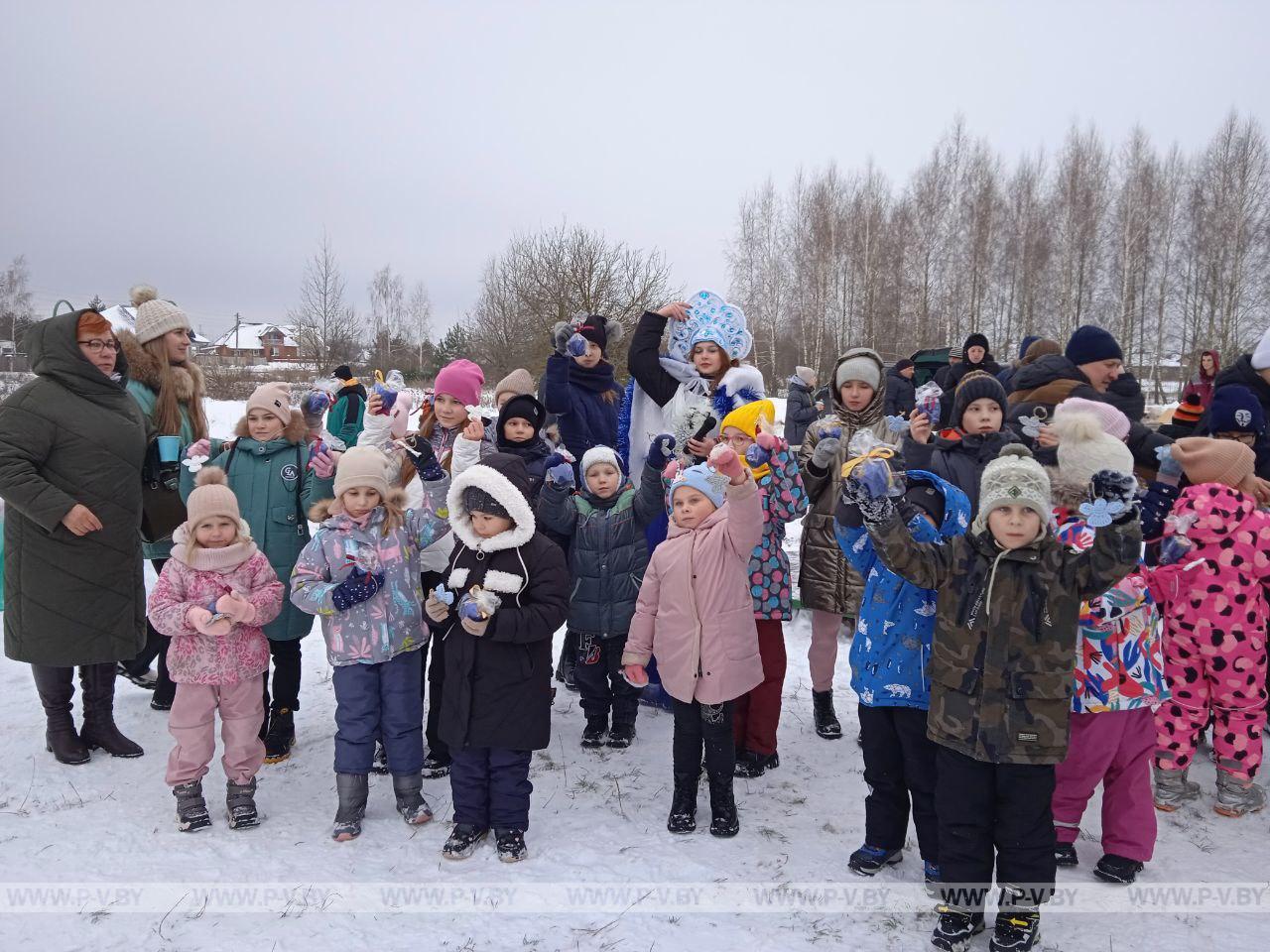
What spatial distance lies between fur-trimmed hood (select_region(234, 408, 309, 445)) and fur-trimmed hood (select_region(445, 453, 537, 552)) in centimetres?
142

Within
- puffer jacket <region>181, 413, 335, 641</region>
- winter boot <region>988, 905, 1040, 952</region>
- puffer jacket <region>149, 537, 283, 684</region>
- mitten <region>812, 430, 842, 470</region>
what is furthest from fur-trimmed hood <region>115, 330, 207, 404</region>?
winter boot <region>988, 905, 1040, 952</region>

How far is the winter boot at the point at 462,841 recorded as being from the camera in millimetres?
3311

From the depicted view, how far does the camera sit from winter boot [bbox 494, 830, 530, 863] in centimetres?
331

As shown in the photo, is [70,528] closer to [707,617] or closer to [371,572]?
[371,572]

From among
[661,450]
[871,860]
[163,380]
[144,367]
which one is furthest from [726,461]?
[144,367]

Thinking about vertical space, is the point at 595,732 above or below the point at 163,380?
below

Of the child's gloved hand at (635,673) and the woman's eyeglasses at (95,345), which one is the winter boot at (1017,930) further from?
the woman's eyeglasses at (95,345)

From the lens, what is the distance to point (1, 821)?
11.8ft

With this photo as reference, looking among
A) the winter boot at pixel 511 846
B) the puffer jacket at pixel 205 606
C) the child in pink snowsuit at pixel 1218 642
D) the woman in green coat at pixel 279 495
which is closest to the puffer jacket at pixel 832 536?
the child in pink snowsuit at pixel 1218 642

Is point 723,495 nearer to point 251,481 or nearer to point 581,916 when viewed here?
point 581,916

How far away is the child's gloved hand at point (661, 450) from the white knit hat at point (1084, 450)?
69.1 inches

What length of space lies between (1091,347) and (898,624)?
316cm

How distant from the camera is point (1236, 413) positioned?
3.95 meters

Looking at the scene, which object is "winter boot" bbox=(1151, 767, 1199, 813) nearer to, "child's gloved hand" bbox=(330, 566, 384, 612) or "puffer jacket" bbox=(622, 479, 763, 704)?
"puffer jacket" bbox=(622, 479, 763, 704)
